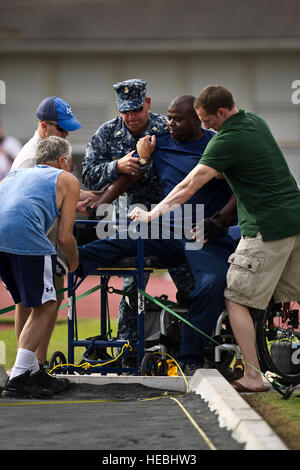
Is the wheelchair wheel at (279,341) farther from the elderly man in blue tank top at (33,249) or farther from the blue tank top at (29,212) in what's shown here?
the blue tank top at (29,212)

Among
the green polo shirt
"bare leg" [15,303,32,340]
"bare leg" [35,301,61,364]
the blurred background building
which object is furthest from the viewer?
the blurred background building

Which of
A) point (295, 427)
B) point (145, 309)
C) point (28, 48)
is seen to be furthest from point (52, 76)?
point (295, 427)

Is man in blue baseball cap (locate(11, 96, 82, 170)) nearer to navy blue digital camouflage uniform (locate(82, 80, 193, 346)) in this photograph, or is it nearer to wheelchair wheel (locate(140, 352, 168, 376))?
navy blue digital camouflage uniform (locate(82, 80, 193, 346))

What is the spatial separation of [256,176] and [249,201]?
16cm

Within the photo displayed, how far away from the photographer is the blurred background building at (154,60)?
24594 millimetres

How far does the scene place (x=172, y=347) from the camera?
6.82 meters

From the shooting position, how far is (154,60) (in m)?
25.0

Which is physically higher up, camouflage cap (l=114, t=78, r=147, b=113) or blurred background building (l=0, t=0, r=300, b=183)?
blurred background building (l=0, t=0, r=300, b=183)

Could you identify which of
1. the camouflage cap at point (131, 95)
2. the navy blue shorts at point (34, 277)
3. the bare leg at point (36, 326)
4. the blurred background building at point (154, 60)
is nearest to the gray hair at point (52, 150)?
the navy blue shorts at point (34, 277)

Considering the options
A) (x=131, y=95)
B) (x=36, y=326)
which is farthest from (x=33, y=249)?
(x=131, y=95)

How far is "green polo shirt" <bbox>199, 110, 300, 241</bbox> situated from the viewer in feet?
20.1

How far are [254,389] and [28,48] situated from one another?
64.1 feet

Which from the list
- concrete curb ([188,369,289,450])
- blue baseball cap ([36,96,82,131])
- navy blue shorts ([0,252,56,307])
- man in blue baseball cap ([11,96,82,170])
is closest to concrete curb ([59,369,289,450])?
concrete curb ([188,369,289,450])
